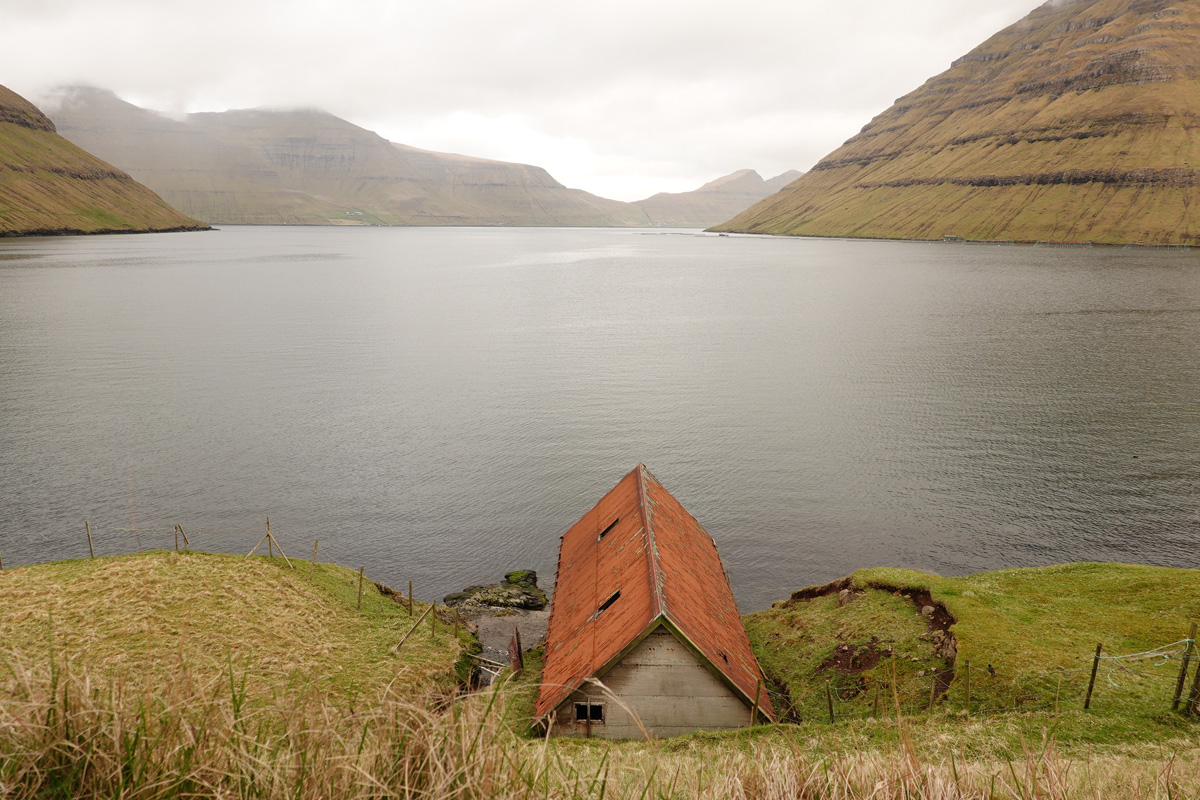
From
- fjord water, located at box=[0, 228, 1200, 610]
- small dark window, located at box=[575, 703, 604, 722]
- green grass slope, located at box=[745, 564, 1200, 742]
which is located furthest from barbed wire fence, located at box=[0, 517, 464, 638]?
green grass slope, located at box=[745, 564, 1200, 742]

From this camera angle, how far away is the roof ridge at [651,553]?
28.7m

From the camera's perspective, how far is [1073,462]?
2586 inches

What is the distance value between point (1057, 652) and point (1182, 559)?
2872cm

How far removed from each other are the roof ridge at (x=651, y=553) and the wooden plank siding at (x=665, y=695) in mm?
1092

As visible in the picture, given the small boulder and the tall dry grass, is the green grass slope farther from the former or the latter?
the tall dry grass

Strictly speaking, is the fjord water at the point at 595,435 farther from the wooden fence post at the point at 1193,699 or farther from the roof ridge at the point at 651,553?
the wooden fence post at the point at 1193,699

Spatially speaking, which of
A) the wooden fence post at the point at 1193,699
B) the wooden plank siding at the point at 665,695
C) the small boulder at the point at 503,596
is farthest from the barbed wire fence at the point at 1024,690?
the small boulder at the point at 503,596

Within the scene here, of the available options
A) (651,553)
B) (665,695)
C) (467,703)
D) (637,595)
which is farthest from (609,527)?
(467,703)

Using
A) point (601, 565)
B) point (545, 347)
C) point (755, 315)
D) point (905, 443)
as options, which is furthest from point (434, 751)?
point (755, 315)

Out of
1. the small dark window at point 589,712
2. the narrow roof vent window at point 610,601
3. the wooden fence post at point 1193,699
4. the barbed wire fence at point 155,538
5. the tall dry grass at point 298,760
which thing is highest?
the tall dry grass at point 298,760

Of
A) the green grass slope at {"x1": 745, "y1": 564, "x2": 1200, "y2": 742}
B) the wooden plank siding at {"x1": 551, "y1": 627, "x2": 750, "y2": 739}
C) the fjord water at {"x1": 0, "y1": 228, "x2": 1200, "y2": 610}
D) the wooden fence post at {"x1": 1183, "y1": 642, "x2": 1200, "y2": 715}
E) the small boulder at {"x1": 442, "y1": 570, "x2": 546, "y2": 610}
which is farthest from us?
the fjord water at {"x1": 0, "y1": 228, "x2": 1200, "y2": 610}

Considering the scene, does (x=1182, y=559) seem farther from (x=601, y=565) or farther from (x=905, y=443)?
(x=601, y=565)

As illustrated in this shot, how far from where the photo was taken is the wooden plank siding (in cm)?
2830

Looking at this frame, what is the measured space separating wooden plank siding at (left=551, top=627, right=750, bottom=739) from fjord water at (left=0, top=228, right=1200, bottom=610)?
60.8ft
